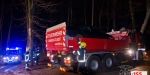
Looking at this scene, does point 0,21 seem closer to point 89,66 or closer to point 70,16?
point 70,16

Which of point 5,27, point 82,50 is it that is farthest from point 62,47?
point 5,27

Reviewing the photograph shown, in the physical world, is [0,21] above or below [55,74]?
above

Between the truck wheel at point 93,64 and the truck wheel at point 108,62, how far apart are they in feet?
2.04

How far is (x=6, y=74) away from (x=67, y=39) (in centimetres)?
434

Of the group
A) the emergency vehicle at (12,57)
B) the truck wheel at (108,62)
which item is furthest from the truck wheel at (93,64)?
the emergency vehicle at (12,57)

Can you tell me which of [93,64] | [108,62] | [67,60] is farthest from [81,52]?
[108,62]

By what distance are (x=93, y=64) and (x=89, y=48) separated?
1.05 meters

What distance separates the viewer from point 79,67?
31.1ft

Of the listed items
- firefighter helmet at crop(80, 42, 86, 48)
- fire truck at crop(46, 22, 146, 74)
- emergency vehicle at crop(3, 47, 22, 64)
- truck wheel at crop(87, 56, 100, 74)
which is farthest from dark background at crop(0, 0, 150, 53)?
firefighter helmet at crop(80, 42, 86, 48)

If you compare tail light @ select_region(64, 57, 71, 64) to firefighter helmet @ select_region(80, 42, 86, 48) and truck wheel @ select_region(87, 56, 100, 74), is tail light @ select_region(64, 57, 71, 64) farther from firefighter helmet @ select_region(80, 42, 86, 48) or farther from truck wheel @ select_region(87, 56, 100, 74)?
truck wheel @ select_region(87, 56, 100, 74)

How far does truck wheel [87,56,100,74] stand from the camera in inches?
378

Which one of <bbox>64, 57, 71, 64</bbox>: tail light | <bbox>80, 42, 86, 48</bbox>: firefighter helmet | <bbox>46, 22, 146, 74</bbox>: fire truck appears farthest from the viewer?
<bbox>46, 22, 146, 74</bbox>: fire truck

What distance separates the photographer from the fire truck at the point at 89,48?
30.2ft

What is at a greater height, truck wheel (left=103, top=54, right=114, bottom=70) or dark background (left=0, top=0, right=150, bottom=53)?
dark background (left=0, top=0, right=150, bottom=53)
